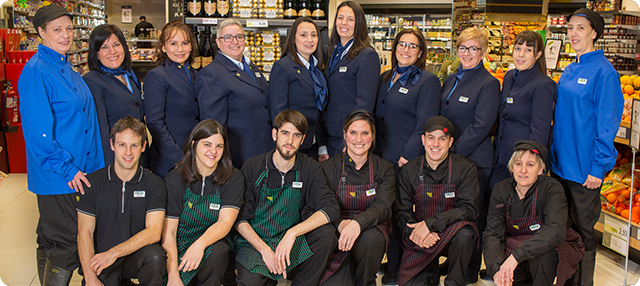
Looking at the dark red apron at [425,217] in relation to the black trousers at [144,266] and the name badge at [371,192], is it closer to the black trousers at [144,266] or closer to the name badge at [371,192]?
the name badge at [371,192]

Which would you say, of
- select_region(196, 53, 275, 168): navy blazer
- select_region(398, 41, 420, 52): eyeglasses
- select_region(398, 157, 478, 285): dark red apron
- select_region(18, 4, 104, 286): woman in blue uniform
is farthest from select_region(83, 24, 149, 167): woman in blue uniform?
select_region(398, 157, 478, 285): dark red apron

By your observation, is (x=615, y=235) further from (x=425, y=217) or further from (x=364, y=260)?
(x=364, y=260)

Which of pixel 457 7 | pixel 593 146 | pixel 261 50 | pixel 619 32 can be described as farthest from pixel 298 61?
pixel 457 7

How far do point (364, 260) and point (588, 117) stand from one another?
5.36 feet

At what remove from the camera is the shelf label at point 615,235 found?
3354 millimetres

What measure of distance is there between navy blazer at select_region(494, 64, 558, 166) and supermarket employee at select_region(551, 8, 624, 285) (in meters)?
0.11

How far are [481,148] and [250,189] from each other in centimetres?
156

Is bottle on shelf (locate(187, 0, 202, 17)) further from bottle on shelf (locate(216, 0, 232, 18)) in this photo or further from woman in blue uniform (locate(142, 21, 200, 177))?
woman in blue uniform (locate(142, 21, 200, 177))

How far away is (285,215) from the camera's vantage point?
2.79 metres

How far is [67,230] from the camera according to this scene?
2574 mm

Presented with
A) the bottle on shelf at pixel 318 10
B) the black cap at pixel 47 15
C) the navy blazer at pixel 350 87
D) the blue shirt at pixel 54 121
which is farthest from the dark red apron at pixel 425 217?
the bottle on shelf at pixel 318 10

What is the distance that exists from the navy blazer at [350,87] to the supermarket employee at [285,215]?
465mm

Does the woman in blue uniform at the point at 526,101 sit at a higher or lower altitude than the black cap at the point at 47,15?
lower

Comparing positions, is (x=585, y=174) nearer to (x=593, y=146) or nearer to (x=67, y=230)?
(x=593, y=146)
